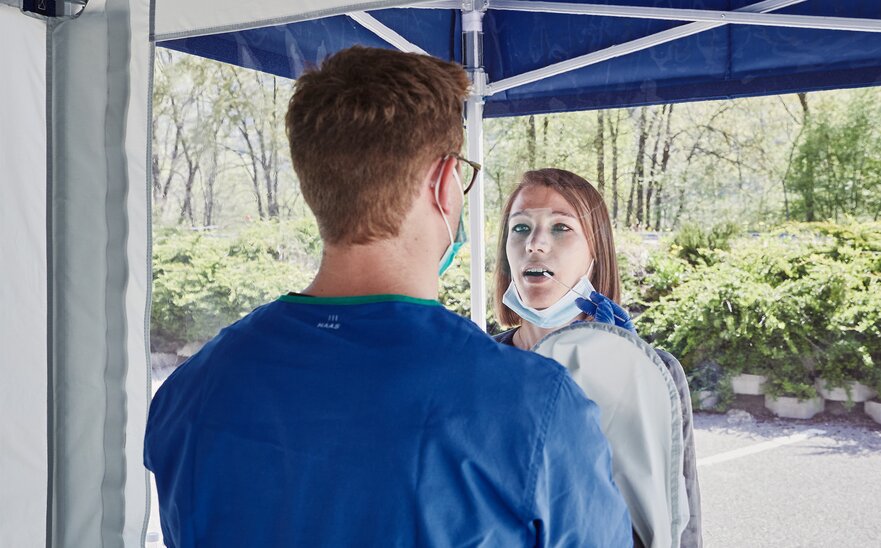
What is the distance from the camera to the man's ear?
92 cm

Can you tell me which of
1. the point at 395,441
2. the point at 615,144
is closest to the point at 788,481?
the point at 615,144

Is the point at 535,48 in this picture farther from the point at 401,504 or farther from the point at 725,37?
the point at 401,504

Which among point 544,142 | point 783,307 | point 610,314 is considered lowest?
point 783,307

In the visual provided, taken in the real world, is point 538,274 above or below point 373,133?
below

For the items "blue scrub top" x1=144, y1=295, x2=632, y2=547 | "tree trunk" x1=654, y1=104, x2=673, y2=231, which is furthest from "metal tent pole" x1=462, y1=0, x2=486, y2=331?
"tree trunk" x1=654, y1=104, x2=673, y2=231

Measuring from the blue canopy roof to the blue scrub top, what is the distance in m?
1.46

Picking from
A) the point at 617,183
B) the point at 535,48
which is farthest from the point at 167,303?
the point at 617,183

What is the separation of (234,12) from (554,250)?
2.72 feet

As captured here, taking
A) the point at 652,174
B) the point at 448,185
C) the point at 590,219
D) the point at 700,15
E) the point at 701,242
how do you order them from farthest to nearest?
the point at 701,242 < the point at 652,174 < the point at 700,15 < the point at 590,219 < the point at 448,185

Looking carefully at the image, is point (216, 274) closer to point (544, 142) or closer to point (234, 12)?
point (234, 12)

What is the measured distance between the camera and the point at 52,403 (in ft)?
4.75

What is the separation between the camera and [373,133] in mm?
873

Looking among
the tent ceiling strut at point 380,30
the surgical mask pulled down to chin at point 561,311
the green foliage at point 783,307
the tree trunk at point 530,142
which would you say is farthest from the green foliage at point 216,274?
the green foliage at point 783,307
